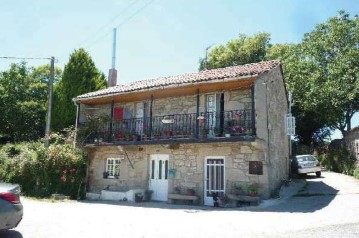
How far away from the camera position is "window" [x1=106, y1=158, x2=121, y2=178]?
16.7 meters

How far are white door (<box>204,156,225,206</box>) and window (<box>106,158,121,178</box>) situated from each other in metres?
4.66

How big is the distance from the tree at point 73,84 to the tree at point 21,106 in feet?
13.2

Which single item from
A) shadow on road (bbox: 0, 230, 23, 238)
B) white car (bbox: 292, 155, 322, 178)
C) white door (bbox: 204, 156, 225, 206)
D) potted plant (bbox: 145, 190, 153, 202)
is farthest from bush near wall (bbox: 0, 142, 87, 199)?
white car (bbox: 292, 155, 322, 178)

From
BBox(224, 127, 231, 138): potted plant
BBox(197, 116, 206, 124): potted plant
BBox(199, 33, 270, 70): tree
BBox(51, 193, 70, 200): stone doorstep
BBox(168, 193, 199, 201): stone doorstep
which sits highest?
BBox(199, 33, 270, 70): tree

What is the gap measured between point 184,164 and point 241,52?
1938 cm

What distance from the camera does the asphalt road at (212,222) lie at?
7465 mm

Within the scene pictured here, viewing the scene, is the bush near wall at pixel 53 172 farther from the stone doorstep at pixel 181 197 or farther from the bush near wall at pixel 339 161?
the bush near wall at pixel 339 161

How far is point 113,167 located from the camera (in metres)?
17.0

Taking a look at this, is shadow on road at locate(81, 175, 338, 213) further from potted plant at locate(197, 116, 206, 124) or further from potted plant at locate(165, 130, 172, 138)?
potted plant at locate(197, 116, 206, 124)

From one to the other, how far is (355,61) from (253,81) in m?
14.2

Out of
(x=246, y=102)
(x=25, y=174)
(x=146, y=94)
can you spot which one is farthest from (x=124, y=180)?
(x=246, y=102)

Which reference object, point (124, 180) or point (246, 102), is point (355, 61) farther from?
point (124, 180)

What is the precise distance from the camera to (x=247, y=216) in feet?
32.2

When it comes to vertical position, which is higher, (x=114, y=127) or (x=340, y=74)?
(x=340, y=74)
